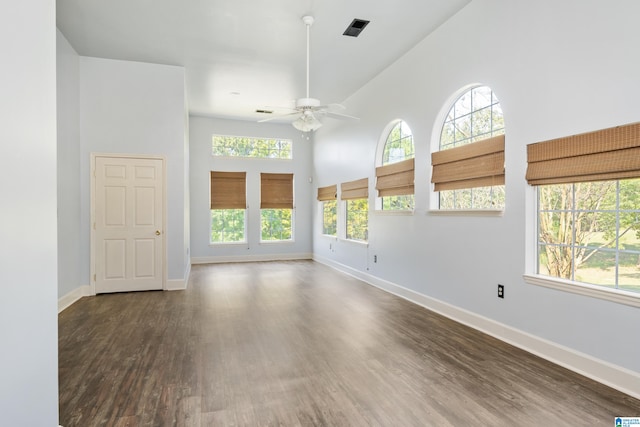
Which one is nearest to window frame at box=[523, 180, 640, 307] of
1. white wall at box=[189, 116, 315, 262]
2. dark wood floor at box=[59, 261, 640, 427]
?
dark wood floor at box=[59, 261, 640, 427]

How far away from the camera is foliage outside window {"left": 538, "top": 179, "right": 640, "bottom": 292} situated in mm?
2502

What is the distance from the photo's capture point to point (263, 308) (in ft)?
14.9

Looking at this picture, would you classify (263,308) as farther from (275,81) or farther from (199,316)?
(275,81)

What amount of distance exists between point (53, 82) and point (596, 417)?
356 centimetres

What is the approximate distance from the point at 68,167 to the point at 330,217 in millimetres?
4994

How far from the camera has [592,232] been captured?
2.74 metres

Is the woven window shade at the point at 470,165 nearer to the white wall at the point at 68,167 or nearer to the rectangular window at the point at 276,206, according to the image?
the white wall at the point at 68,167

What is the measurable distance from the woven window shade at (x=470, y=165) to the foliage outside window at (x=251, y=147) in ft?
17.6

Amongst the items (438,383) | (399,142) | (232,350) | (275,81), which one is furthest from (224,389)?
(275,81)

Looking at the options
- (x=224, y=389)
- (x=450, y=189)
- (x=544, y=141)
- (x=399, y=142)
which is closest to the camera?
(x=224, y=389)

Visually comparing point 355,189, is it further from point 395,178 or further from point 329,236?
point 329,236

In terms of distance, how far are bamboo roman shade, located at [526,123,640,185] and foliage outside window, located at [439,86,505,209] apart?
0.56 metres

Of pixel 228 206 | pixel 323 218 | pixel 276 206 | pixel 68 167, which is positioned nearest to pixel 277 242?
pixel 276 206

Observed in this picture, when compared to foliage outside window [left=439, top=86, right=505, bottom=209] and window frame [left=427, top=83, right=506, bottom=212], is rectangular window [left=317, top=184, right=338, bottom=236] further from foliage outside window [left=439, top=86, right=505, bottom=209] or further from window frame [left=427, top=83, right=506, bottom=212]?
foliage outside window [left=439, top=86, right=505, bottom=209]
